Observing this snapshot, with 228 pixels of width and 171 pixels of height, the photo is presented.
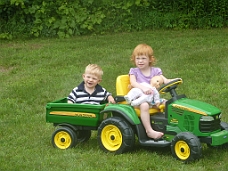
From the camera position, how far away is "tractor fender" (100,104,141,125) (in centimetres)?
629

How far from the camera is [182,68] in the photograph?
10.6 m

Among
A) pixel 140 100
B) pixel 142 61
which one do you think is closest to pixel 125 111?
pixel 140 100

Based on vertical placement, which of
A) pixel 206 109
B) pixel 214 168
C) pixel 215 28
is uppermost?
pixel 215 28

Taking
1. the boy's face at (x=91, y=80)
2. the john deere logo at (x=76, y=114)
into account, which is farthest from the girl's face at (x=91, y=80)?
the john deere logo at (x=76, y=114)

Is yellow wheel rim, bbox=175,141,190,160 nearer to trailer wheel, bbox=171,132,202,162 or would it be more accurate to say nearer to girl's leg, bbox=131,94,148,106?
trailer wheel, bbox=171,132,202,162

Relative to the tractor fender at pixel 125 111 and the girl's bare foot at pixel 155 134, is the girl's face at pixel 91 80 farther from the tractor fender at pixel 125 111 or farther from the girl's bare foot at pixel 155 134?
the girl's bare foot at pixel 155 134

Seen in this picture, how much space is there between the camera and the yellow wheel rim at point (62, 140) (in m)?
6.68

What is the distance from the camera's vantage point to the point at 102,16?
14594 mm

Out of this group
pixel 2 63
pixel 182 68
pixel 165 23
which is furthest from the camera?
pixel 165 23

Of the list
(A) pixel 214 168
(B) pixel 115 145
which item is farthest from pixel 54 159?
(A) pixel 214 168

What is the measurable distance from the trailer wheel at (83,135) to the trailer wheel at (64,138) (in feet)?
0.48

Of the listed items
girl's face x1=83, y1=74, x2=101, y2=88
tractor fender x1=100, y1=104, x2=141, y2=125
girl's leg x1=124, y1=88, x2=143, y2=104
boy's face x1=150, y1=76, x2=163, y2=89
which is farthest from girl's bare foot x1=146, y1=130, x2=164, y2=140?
girl's face x1=83, y1=74, x2=101, y2=88

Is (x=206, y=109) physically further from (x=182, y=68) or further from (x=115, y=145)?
(x=182, y=68)

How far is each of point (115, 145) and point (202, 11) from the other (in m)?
9.21
